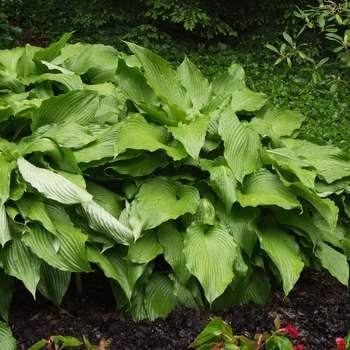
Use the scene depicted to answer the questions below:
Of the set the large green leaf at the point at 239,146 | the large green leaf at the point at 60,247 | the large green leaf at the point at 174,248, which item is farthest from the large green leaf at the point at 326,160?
the large green leaf at the point at 60,247

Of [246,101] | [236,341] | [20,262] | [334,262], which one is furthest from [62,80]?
[236,341]

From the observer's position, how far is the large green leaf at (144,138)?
2977mm

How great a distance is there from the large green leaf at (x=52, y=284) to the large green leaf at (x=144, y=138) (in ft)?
2.12

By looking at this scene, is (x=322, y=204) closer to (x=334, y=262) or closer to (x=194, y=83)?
(x=334, y=262)

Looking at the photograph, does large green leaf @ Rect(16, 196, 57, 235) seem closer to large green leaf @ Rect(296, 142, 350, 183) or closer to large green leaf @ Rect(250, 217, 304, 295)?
large green leaf @ Rect(250, 217, 304, 295)

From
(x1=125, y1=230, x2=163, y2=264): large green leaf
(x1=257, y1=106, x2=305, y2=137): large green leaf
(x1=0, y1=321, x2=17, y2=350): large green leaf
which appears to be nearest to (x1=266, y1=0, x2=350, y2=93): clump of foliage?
(x1=257, y1=106, x2=305, y2=137): large green leaf

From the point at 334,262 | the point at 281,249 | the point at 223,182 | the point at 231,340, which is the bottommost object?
the point at 334,262

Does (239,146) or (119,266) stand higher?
(239,146)

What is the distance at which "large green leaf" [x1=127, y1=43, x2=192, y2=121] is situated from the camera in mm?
3328

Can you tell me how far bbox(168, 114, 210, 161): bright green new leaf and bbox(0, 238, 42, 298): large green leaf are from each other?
0.92 meters

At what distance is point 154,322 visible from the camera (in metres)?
2.90

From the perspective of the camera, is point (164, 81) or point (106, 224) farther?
point (164, 81)

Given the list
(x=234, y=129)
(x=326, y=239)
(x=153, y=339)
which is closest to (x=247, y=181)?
(x=234, y=129)

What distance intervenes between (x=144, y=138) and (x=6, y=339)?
119 centimetres
